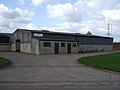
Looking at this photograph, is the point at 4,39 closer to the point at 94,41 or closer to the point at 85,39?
the point at 85,39

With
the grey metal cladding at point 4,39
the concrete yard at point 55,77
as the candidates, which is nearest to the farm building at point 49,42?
the grey metal cladding at point 4,39

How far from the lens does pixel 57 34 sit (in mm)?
55781

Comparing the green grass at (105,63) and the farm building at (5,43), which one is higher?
the farm building at (5,43)

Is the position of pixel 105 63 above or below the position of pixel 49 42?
below

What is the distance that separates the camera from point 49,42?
48.6 meters

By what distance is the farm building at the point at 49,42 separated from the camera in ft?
158

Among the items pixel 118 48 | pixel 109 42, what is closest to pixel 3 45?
pixel 109 42

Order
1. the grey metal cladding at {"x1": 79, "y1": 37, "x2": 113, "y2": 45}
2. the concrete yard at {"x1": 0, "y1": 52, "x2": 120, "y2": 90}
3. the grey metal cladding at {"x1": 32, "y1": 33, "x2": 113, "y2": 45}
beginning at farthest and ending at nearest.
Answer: the grey metal cladding at {"x1": 79, "y1": 37, "x2": 113, "y2": 45} < the grey metal cladding at {"x1": 32, "y1": 33, "x2": 113, "y2": 45} < the concrete yard at {"x1": 0, "y1": 52, "x2": 120, "y2": 90}

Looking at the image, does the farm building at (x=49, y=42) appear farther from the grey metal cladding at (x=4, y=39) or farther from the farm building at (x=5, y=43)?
the grey metal cladding at (x=4, y=39)

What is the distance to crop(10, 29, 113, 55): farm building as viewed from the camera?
158 feet

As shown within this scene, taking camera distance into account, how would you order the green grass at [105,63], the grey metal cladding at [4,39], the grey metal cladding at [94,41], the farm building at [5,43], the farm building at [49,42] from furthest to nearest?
1. the grey metal cladding at [4,39]
2. the farm building at [5,43]
3. the grey metal cladding at [94,41]
4. the farm building at [49,42]
5. the green grass at [105,63]

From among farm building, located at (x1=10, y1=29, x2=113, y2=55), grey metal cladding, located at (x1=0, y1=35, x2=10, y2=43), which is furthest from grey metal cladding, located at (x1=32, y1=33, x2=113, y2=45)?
grey metal cladding, located at (x1=0, y1=35, x2=10, y2=43)

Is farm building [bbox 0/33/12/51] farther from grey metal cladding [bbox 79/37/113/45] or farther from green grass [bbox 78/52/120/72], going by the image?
green grass [bbox 78/52/120/72]

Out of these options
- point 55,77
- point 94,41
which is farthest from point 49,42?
point 55,77
